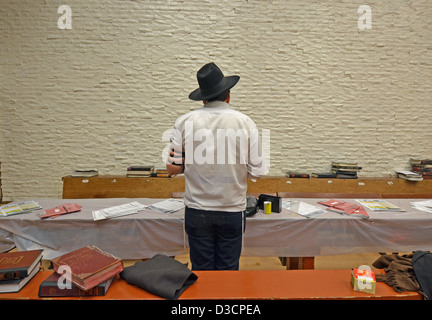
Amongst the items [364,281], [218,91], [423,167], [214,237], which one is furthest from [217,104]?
[423,167]

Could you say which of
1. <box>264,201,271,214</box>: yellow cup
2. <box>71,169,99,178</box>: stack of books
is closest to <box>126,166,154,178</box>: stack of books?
<box>71,169,99,178</box>: stack of books

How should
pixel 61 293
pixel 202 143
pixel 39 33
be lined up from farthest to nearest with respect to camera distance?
pixel 39 33 → pixel 202 143 → pixel 61 293

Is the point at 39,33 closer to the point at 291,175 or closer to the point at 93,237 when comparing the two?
the point at 93,237

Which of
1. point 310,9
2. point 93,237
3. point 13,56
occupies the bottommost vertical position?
point 93,237

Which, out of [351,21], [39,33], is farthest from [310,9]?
[39,33]

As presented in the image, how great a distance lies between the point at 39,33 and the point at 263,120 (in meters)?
3.78

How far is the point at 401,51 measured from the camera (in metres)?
4.50

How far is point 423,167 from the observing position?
4.44 meters

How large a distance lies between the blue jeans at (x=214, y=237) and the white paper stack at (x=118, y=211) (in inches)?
29.2

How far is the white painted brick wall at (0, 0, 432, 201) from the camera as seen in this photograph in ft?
14.0

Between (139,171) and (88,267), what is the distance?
3042 millimetres

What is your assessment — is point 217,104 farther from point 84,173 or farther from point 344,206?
point 84,173

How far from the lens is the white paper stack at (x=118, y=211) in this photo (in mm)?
2217

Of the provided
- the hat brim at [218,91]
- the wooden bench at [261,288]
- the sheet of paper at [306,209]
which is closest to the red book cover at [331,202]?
the sheet of paper at [306,209]
